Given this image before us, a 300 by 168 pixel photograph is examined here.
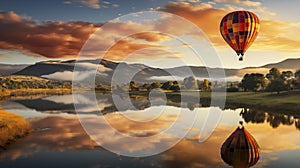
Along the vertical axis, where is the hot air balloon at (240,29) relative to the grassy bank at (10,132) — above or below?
above

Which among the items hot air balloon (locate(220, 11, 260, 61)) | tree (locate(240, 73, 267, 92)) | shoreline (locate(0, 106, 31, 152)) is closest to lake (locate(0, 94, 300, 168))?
shoreline (locate(0, 106, 31, 152))

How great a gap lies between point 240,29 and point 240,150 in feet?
103

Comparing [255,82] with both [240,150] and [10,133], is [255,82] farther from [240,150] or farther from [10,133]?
[10,133]

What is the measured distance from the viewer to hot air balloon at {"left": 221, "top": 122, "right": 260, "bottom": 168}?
79.6 ft

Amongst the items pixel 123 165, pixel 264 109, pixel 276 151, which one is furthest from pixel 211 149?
pixel 264 109

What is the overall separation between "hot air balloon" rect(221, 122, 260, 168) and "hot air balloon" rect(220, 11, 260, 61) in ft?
77.3

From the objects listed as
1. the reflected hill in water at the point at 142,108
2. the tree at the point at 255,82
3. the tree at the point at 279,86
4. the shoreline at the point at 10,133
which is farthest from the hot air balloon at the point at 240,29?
the tree at the point at 255,82

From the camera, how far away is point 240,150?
94.3ft

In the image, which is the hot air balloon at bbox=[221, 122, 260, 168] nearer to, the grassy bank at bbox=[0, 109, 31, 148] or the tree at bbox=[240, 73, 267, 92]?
the grassy bank at bbox=[0, 109, 31, 148]

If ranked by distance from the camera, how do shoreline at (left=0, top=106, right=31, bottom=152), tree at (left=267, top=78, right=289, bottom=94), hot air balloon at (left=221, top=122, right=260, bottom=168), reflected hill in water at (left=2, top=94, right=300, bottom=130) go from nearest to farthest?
hot air balloon at (left=221, top=122, right=260, bottom=168) → shoreline at (left=0, top=106, right=31, bottom=152) → reflected hill in water at (left=2, top=94, right=300, bottom=130) → tree at (left=267, top=78, right=289, bottom=94)

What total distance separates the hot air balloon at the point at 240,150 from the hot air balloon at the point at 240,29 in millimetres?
23569

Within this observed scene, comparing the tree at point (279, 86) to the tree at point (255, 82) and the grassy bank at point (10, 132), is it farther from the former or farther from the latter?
the grassy bank at point (10, 132)

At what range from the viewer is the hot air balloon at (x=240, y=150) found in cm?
2425

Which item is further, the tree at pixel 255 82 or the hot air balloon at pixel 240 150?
the tree at pixel 255 82
